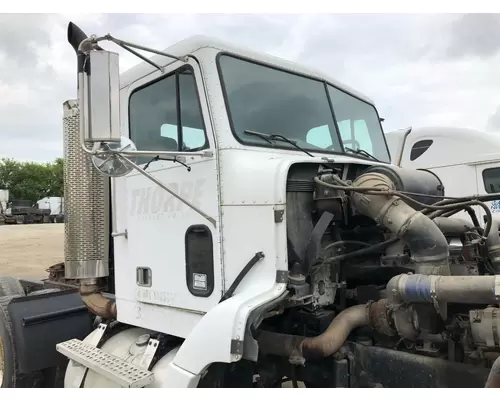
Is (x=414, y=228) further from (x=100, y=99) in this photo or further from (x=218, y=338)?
(x=100, y=99)

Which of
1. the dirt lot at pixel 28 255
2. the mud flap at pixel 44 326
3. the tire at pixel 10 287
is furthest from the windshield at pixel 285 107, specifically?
the dirt lot at pixel 28 255

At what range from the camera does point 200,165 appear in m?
3.07

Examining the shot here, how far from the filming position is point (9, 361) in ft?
12.8

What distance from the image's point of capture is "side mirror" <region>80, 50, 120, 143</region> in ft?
8.05

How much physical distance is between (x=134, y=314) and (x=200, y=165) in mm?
1283

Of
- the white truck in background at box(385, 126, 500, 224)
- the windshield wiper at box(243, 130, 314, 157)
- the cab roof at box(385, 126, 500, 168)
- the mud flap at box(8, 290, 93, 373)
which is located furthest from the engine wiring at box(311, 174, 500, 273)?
the cab roof at box(385, 126, 500, 168)

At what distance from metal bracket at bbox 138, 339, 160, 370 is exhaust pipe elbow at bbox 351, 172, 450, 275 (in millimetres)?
1673

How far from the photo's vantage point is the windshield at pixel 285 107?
3.16 meters

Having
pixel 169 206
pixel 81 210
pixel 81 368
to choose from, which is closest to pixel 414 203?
pixel 169 206

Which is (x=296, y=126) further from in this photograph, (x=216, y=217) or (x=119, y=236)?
(x=119, y=236)

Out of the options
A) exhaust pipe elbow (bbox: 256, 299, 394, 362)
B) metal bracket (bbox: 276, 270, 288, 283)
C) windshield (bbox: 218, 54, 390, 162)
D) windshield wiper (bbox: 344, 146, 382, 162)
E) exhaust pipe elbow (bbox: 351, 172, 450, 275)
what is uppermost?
windshield (bbox: 218, 54, 390, 162)

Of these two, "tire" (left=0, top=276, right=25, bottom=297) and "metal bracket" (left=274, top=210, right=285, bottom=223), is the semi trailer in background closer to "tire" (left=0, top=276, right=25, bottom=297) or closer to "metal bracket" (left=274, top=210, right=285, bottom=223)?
"metal bracket" (left=274, top=210, right=285, bottom=223)

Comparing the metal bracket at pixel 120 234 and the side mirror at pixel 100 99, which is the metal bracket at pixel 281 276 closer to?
the side mirror at pixel 100 99

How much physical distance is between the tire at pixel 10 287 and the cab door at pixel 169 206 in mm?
2029
